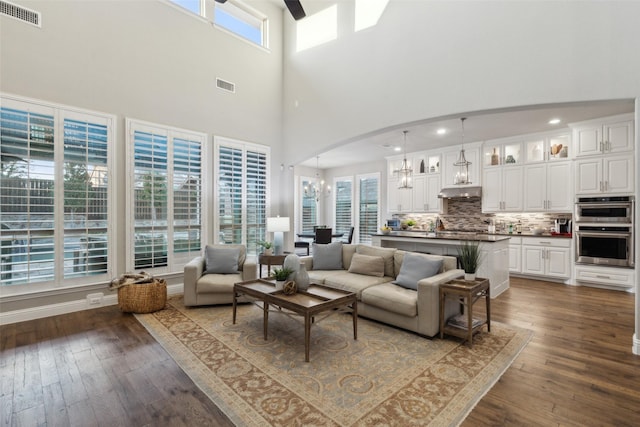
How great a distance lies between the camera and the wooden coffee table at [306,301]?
278 cm

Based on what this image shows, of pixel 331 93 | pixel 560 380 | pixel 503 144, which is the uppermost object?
pixel 331 93

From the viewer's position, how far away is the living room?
319 centimetres

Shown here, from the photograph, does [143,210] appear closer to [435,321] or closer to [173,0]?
[173,0]

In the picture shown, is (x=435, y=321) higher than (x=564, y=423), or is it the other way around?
(x=435, y=321)

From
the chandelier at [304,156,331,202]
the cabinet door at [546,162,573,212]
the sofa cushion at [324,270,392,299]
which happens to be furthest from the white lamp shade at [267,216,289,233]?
the cabinet door at [546,162,573,212]

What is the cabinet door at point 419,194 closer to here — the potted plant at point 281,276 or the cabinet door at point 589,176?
the cabinet door at point 589,176

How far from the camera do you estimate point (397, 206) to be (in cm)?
866

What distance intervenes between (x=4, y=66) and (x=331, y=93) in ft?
14.3

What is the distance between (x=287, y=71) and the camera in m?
6.32

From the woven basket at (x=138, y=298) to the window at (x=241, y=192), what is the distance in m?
1.61

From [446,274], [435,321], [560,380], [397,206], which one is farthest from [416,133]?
[560,380]

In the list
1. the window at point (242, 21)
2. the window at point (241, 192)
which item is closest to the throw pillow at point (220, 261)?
the window at point (241, 192)

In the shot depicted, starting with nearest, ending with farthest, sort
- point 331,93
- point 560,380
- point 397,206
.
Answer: point 560,380 < point 331,93 < point 397,206

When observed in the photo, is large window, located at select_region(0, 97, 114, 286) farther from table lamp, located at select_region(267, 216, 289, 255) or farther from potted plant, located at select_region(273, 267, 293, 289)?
potted plant, located at select_region(273, 267, 293, 289)
